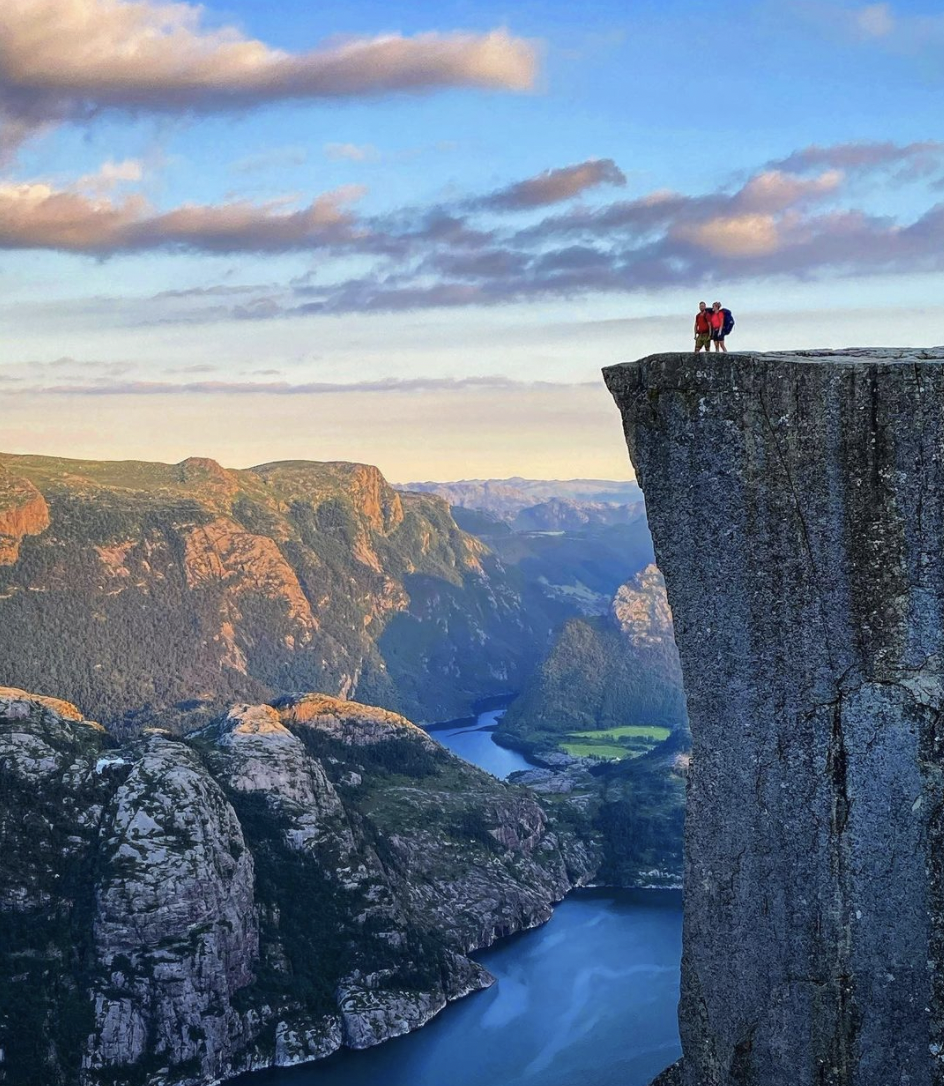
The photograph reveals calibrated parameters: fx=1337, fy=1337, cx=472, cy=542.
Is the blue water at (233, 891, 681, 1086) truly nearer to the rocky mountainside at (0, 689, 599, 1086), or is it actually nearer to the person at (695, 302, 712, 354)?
the rocky mountainside at (0, 689, 599, 1086)

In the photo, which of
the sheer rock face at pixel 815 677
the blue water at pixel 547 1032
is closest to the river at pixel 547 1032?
the blue water at pixel 547 1032

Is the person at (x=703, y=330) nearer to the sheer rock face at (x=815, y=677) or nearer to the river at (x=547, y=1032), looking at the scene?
the sheer rock face at (x=815, y=677)

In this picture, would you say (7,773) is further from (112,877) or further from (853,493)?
(853,493)

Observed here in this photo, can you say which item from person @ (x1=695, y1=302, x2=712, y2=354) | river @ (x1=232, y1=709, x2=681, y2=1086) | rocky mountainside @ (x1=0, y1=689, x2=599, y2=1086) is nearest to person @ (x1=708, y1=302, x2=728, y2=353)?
person @ (x1=695, y1=302, x2=712, y2=354)

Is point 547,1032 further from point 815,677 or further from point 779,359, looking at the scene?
point 779,359

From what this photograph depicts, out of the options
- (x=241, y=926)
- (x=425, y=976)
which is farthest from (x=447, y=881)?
(x=241, y=926)
